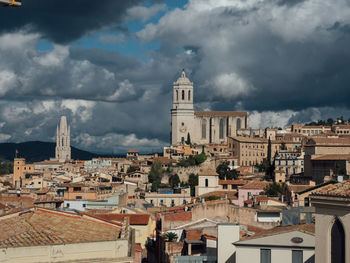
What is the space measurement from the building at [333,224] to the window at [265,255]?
6.89 metres

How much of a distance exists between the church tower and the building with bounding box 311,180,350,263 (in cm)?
13400

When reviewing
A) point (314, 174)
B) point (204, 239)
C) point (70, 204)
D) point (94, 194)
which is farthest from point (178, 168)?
point (204, 239)

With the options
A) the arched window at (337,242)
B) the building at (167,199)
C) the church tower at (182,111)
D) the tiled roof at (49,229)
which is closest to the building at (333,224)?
the arched window at (337,242)

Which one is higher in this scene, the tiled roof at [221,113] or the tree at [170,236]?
the tiled roof at [221,113]

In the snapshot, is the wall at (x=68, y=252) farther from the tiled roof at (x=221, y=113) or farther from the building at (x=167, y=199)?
the tiled roof at (x=221, y=113)

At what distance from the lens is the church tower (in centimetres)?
14750

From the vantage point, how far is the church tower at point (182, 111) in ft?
484

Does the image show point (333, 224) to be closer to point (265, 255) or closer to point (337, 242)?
point (337, 242)

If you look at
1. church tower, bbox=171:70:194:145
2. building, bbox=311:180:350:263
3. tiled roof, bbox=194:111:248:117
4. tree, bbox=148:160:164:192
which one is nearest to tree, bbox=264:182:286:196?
tree, bbox=148:160:164:192

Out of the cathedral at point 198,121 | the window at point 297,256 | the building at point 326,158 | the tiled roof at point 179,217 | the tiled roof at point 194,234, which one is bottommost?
the tiled roof at point 194,234

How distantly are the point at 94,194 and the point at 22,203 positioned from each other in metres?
16.0

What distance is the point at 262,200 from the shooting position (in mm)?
41312

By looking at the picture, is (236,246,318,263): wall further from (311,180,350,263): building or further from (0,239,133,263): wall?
(311,180,350,263): building

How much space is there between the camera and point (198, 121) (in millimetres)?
152500
